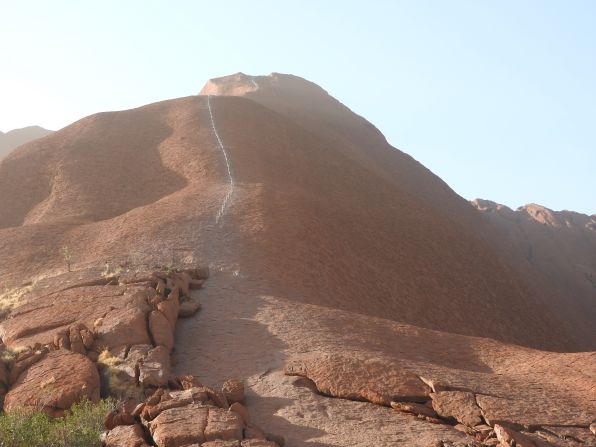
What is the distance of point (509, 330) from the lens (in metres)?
29.8

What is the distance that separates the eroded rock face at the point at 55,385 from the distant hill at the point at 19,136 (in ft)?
273

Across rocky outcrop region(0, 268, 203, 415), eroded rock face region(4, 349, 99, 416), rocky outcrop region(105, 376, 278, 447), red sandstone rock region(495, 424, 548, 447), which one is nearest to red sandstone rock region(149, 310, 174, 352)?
rocky outcrop region(0, 268, 203, 415)

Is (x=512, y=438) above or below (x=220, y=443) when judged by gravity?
above

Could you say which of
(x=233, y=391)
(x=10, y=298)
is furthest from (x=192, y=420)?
(x=10, y=298)

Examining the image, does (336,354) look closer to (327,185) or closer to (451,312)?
(451,312)

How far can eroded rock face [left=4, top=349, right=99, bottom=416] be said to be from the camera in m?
12.0

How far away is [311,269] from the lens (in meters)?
24.5

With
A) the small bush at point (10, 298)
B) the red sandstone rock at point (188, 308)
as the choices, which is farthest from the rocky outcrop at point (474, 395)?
the small bush at point (10, 298)

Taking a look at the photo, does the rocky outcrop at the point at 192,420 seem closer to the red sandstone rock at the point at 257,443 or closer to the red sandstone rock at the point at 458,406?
the red sandstone rock at the point at 257,443

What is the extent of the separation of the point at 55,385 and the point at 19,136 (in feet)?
293

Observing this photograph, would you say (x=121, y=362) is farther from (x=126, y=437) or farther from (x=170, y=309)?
(x=126, y=437)

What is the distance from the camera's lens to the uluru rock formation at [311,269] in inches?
465

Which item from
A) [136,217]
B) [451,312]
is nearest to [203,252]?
[136,217]

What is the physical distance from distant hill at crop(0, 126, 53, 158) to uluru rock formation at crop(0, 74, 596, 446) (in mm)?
49032
